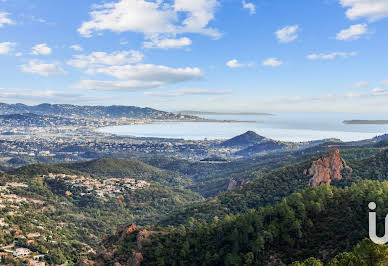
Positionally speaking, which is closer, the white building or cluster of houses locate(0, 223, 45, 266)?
cluster of houses locate(0, 223, 45, 266)

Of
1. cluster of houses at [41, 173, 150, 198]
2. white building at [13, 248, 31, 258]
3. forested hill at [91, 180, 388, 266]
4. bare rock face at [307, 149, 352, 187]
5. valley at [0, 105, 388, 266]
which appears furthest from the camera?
cluster of houses at [41, 173, 150, 198]

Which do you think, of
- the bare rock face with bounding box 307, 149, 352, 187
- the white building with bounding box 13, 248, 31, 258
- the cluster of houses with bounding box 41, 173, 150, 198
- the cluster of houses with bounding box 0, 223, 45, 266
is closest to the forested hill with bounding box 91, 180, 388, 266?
the cluster of houses with bounding box 0, 223, 45, 266

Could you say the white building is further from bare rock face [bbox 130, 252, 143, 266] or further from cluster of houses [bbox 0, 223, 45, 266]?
bare rock face [bbox 130, 252, 143, 266]

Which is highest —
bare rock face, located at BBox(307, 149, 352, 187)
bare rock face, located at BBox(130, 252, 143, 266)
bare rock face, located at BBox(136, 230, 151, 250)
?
bare rock face, located at BBox(307, 149, 352, 187)

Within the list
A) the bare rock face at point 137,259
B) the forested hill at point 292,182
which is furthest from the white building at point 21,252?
the forested hill at point 292,182

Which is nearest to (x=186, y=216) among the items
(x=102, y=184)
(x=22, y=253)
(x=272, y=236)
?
(x=22, y=253)

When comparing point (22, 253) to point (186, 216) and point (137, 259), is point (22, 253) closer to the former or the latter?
point (137, 259)

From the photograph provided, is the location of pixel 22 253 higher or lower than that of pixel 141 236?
lower
